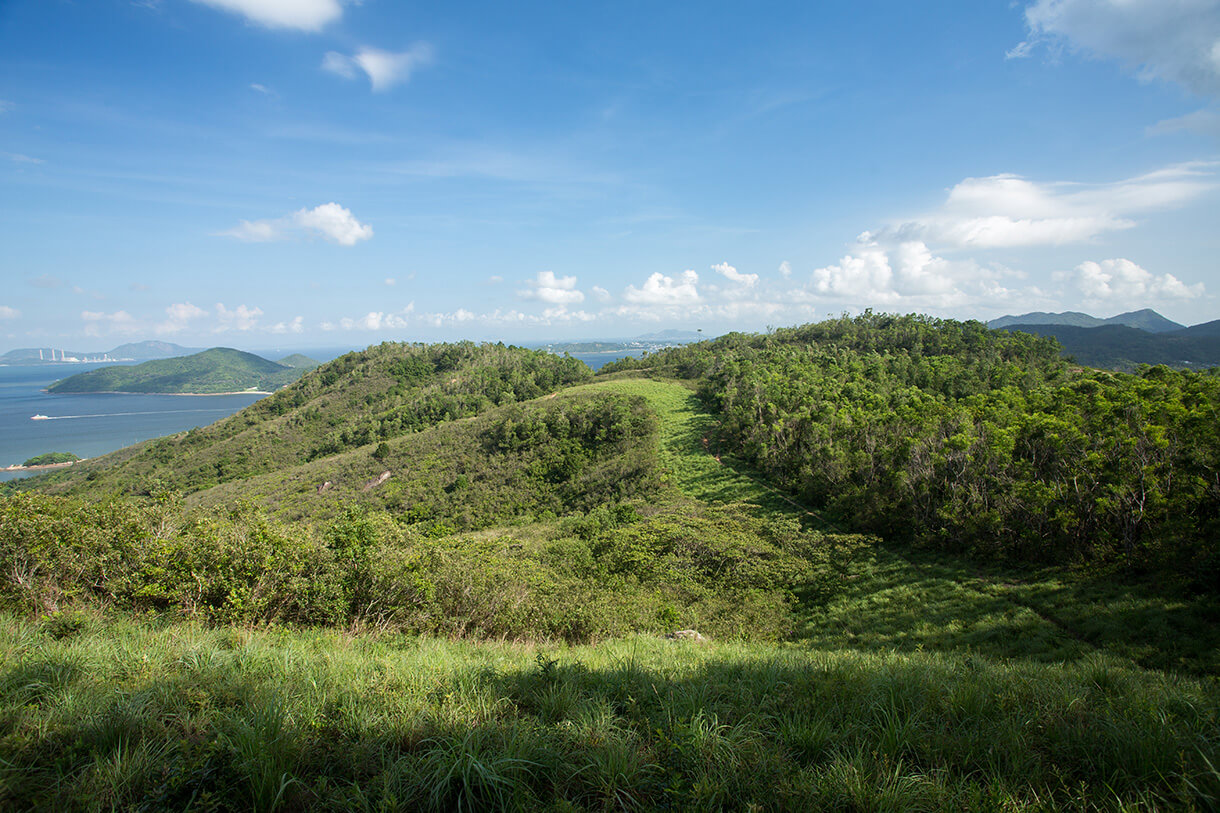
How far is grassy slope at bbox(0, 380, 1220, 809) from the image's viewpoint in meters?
2.85

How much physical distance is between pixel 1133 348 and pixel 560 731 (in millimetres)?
170748

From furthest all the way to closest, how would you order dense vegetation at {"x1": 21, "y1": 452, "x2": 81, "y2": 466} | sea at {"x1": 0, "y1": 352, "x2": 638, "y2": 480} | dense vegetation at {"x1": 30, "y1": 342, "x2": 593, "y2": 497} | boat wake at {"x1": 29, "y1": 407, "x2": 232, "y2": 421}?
boat wake at {"x1": 29, "y1": 407, "x2": 232, "y2": 421} < sea at {"x1": 0, "y1": 352, "x2": 638, "y2": 480} < dense vegetation at {"x1": 21, "y1": 452, "x2": 81, "y2": 466} < dense vegetation at {"x1": 30, "y1": 342, "x2": 593, "y2": 497}

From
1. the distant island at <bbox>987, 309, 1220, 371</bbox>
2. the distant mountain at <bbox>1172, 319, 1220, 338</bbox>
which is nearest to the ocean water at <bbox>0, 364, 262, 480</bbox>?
the distant island at <bbox>987, 309, 1220, 371</bbox>

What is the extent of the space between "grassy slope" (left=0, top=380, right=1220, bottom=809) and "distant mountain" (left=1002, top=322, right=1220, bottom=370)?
134661 millimetres

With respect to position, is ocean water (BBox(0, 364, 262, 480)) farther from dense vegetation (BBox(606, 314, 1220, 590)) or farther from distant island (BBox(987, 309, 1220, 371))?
distant island (BBox(987, 309, 1220, 371))

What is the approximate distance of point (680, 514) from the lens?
28.4 metres

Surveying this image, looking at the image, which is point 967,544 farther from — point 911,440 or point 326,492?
point 326,492

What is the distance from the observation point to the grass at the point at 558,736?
284 centimetres

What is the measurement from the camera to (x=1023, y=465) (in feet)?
62.9

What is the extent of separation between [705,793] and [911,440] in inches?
949

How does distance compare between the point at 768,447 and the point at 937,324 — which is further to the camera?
the point at 937,324

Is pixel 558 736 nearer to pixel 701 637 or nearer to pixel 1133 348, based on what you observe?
pixel 701 637

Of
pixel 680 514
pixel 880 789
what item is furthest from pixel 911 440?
pixel 880 789

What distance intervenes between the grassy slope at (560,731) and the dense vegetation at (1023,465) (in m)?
15.4
